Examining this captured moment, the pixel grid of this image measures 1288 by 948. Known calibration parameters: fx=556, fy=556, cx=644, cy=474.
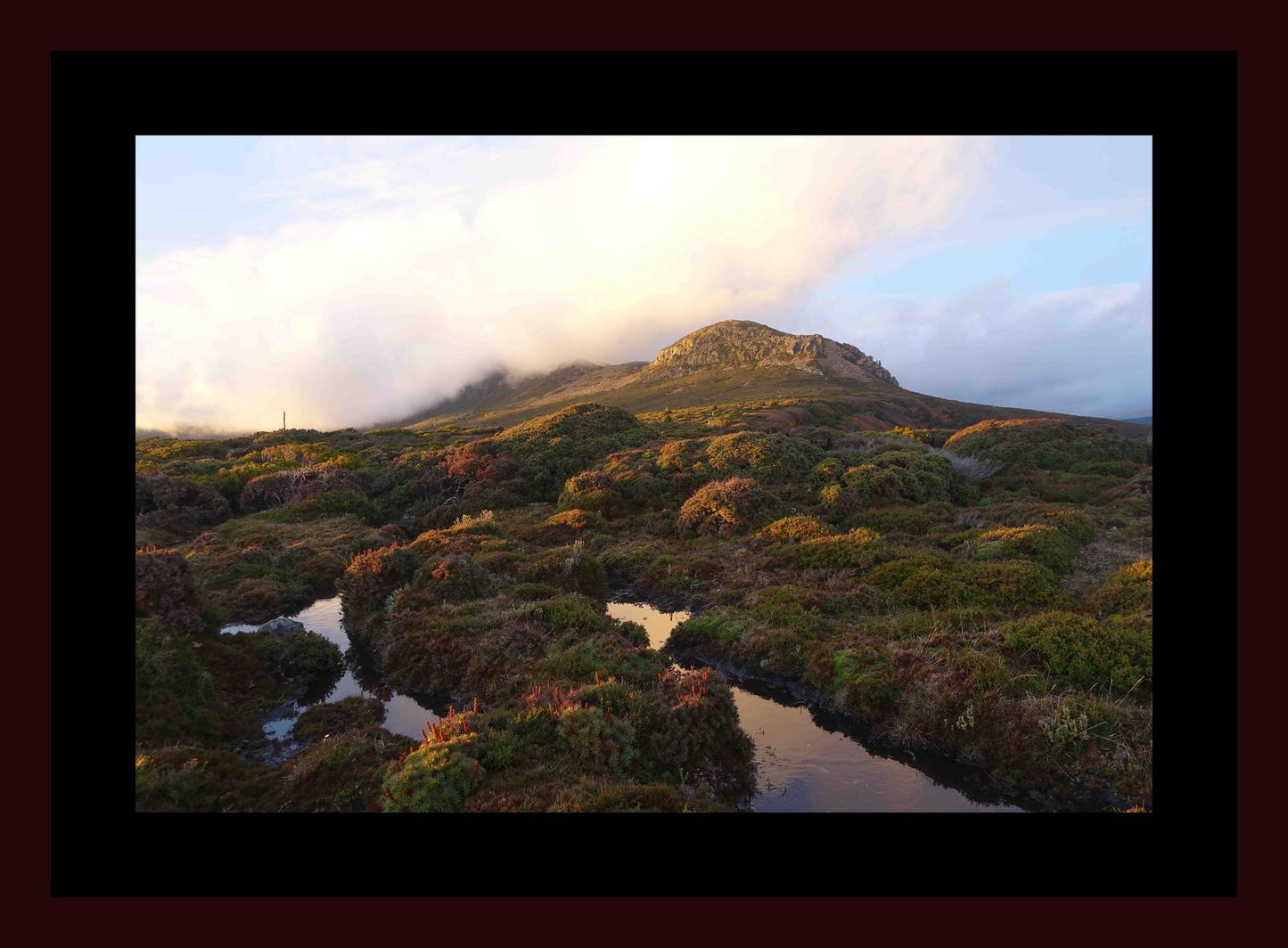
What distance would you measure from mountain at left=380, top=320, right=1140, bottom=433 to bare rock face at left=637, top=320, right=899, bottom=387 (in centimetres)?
27

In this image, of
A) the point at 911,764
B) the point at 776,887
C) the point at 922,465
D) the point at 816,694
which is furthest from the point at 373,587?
the point at 922,465

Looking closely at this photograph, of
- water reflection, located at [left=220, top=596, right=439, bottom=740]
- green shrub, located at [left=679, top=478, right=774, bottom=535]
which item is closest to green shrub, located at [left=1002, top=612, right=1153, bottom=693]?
green shrub, located at [left=679, top=478, right=774, bottom=535]

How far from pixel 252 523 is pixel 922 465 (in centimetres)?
2927

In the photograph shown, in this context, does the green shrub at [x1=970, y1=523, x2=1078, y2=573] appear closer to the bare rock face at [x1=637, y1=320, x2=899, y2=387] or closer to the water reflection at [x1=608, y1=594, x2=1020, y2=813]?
the water reflection at [x1=608, y1=594, x2=1020, y2=813]

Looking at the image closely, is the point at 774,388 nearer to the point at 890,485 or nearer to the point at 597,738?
the point at 890,485

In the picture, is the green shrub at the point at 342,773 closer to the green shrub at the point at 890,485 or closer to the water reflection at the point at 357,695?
the water reflection at the point at 357,695

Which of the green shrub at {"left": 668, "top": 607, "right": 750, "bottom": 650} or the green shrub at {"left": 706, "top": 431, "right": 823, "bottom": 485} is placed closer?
the green shrub at {"left": 668, "top": 607, "right": 750, "bottom": 650}

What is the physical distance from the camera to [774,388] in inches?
4291

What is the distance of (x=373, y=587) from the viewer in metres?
14.6

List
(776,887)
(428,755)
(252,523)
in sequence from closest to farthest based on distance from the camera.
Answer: (776,887), (428,755), (252,523)

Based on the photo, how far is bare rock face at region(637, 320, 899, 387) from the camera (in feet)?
418

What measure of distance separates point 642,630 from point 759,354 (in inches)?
5676

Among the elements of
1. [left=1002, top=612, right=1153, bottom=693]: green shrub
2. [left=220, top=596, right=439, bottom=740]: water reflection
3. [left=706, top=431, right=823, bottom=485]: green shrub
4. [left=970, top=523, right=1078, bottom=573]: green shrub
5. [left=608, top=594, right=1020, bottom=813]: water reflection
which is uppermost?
[left=706, top=431, right=823, bottom=485]: green shrub
